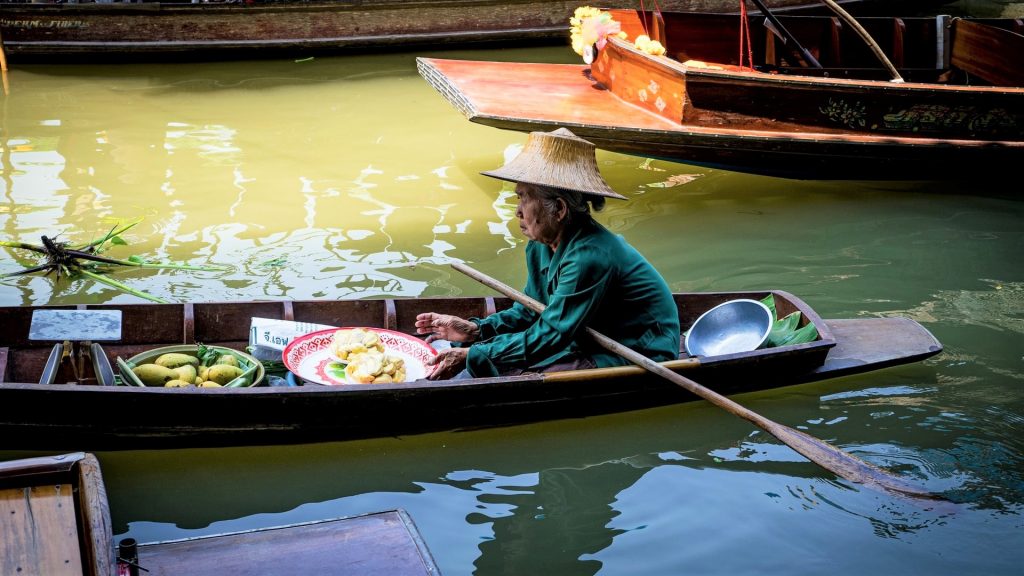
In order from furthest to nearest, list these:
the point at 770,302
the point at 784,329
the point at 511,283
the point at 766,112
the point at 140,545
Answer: the point at 766,112 < the point at 511,283 < the point at 770,302 < the point at 784,329 < the point at 140,545

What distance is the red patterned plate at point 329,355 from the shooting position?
4.00m

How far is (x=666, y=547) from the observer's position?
3488 mm

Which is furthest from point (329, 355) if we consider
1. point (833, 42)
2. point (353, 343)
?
point (833, 42)

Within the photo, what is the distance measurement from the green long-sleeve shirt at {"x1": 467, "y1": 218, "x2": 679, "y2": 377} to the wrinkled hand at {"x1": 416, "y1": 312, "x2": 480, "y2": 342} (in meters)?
0.07

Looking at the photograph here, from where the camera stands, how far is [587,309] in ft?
12.4

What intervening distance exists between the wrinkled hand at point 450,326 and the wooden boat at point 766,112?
2224 mm

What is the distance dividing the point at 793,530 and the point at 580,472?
847 mm

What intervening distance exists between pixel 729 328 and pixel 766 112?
2.44 metres

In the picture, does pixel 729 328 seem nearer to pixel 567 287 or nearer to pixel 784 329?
pixel 784 329

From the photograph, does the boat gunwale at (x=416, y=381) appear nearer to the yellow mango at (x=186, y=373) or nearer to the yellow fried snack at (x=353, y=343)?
the yellow fried snack at (x=353, y=343)

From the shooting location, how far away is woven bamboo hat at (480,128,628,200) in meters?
3.73

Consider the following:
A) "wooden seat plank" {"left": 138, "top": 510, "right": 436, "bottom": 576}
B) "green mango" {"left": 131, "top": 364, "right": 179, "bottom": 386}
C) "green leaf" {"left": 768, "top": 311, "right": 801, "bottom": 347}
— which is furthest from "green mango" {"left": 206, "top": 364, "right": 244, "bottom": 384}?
"green leaf" {"left": 768, "top": 311, "right": 801, "bottom": 347}

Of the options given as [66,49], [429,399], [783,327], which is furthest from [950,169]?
[66,49]

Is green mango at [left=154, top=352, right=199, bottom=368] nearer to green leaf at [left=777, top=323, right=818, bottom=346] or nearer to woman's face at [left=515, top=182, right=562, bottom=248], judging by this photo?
woman's face at [left=515, top=182, right=562, bottom=248]
